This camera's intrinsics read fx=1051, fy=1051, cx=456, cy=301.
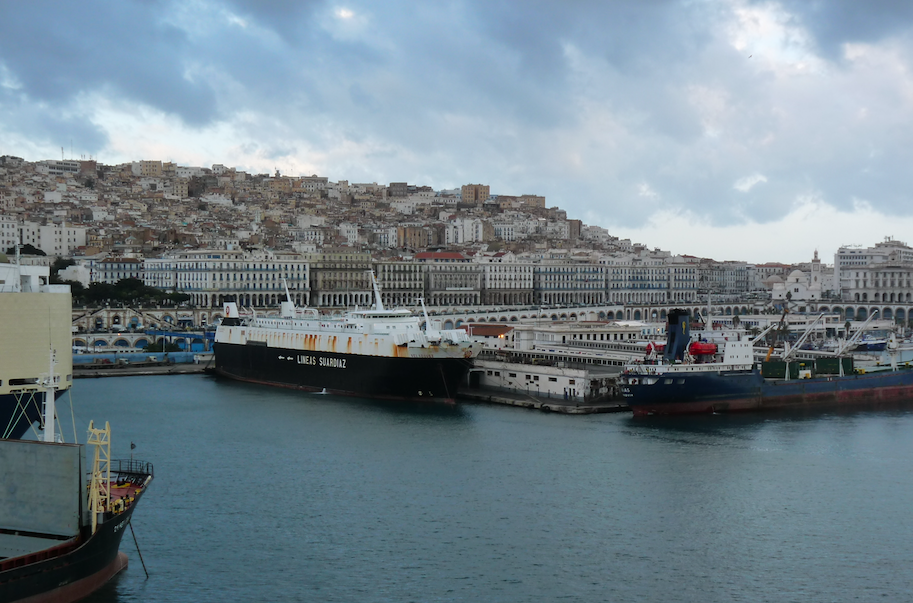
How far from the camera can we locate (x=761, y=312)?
7012 cm

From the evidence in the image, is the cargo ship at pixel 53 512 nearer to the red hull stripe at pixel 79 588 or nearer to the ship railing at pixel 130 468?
the red hull stripe at pixel 79 588

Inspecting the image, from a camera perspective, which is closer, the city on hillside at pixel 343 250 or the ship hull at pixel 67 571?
the ship hull at pixel 67 571

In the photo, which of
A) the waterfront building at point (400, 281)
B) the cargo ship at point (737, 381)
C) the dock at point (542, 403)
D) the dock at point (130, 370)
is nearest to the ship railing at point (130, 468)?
the dock at point (542, 403)

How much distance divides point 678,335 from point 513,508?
42.5 ft

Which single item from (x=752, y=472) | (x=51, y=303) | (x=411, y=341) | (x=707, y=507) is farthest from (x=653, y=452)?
(x=51, y=303)

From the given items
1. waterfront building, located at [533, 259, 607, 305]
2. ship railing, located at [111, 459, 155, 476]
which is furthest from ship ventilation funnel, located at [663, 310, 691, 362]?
waterfront building, located at [533, 259, 607, 305]

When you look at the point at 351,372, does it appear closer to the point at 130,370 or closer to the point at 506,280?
the point at 130,370

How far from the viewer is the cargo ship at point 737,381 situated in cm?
2631

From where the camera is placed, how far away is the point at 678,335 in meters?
28.5

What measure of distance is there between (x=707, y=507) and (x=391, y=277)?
49.6 m

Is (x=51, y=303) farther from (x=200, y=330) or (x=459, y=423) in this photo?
(x=200, y=330)

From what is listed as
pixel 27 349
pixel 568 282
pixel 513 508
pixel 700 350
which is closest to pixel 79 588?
pixel 27 349

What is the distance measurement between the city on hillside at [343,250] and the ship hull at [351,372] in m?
21.4

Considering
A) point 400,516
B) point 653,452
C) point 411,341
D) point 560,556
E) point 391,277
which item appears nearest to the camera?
point 560,556
